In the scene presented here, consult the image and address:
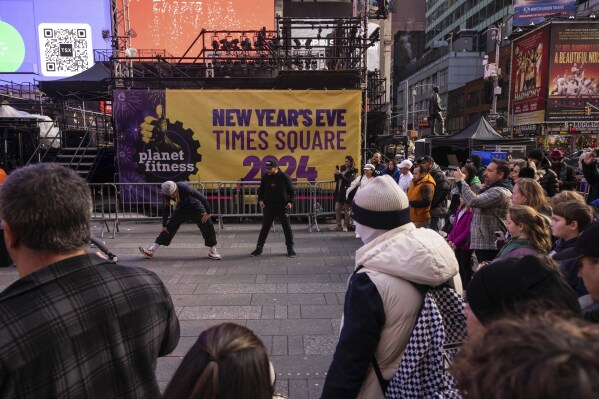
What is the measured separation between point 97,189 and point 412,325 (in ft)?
43.0

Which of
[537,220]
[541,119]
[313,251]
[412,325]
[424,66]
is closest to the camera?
[412,325]

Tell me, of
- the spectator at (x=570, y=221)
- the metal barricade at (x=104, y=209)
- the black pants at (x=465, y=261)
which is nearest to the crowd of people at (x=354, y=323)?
the spectator at (x=570, y=221)

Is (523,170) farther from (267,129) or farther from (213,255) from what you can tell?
(267,129)

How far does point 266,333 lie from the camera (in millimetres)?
4867

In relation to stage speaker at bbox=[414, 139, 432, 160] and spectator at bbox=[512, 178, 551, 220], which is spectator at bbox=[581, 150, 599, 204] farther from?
stage speaker at bbox=[414, 139, 432, 160]

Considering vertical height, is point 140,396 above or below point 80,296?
below

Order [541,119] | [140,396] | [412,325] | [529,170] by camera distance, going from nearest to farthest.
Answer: [140,396], [412,325], [529,170], [541,119]

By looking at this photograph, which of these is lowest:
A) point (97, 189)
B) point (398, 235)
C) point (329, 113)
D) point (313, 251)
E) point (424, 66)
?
point (313, 251)

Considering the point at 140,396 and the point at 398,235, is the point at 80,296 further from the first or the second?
the point at 398,235

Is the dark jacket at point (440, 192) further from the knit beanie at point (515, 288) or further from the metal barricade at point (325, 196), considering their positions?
the knit beanie at point (515, 288)

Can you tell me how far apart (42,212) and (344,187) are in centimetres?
946

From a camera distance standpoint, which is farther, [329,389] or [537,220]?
[537,220]

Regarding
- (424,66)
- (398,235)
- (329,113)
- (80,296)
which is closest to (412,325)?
(398,235)

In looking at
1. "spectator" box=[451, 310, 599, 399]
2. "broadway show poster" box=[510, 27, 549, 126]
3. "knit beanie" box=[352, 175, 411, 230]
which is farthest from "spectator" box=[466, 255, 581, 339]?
"broadway show poster" box=[510, 27, 549, 126]
